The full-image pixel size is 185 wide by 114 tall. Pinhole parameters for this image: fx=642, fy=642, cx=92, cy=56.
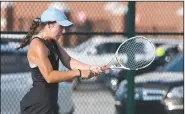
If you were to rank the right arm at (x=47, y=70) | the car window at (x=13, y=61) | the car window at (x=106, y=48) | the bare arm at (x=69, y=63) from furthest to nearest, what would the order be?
1. the car window at (x=106, y=48)
2. the car window at (x=13, y=61)
3. the bare arm at (x=69, y=63)
4. the right arm at (x=47, y=70)

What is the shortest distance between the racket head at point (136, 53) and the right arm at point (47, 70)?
0.72 meters

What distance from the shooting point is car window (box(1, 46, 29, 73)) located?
27.8ft

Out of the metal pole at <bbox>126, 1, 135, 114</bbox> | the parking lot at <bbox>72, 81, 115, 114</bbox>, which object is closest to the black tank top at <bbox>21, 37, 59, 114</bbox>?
the metal pole at <bbox>126, 1, 135, 114</bbox>

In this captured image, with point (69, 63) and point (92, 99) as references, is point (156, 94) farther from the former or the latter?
point (69, 63)

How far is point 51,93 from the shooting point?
17.3 ft

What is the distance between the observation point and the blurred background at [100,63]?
8039 mm

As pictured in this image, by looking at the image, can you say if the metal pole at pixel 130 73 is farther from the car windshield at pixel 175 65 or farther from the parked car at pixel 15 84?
the car windshield at pixel 175 65

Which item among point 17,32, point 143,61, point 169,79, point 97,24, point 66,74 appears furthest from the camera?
point 97,24

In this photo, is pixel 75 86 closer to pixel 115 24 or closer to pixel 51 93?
pixel 115 24

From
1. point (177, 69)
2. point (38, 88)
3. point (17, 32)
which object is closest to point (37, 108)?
point (38, 88)

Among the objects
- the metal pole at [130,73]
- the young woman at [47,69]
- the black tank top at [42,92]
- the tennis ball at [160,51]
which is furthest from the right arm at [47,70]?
the tennis ball at [160,51]

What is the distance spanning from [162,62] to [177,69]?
1.01 ft

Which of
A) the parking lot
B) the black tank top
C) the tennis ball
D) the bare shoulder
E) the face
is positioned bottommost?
the parking lot

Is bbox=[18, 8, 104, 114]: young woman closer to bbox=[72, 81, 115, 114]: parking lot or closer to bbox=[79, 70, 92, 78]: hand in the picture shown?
bbox=[79, 70, 92, 78]: hand
